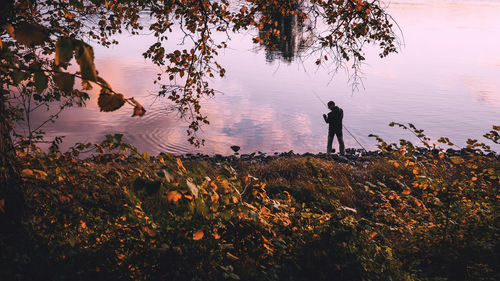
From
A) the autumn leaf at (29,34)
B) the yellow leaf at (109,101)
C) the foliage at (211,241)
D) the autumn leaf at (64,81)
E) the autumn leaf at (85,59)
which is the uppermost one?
the autumn leaf at (29,34)

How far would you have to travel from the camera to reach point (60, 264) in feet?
9.13

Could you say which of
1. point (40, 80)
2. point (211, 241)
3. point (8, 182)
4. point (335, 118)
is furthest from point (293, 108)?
point (40, 80)

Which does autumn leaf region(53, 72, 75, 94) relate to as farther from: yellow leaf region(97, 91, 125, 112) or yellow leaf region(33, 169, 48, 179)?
yellow leaf region(33, 169, 48, 179)

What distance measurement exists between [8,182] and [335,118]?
12.4 metres

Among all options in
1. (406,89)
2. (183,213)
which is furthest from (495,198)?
(406,89)

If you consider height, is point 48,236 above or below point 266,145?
above

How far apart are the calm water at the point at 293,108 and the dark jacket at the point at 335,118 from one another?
9.82 feet

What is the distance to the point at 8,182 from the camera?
2848 millimetres

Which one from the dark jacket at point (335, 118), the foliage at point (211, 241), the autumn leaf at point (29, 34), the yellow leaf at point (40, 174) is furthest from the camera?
the dark jacket at point (335, 118)

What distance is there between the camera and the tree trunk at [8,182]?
2791 millimetres

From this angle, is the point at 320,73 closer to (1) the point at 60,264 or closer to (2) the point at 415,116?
(2) the point at 415,116

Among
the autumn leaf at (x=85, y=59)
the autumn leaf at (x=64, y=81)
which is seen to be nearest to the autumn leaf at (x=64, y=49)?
Result: the autumn leaf at (x=85, y=59)

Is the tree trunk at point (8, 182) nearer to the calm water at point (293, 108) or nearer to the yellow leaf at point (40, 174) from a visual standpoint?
the yellow leaf at point (40, 174)

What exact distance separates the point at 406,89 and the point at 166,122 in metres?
27.1
